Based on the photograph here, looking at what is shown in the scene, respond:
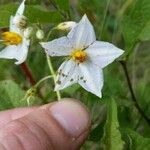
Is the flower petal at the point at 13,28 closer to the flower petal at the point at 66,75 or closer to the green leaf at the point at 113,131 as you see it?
the flower petal at the point at 66,75

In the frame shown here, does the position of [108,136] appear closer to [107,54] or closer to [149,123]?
[107,54]

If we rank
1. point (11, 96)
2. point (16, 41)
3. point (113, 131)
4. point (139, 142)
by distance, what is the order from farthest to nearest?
point (11, 96) → point (16, 41) → point (139, 142) → point (113, 131)

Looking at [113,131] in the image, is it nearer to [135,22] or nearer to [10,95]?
[135,22]

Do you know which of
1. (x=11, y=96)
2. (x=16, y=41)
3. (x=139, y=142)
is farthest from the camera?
(x=11, y=96)

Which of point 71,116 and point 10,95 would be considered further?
point 10,95

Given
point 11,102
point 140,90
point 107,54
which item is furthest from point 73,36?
point 140,90

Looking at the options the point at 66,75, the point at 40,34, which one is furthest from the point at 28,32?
the point at 66,75

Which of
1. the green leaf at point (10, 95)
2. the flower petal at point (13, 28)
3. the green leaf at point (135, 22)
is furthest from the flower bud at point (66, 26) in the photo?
the green leaf at point (10, 95)

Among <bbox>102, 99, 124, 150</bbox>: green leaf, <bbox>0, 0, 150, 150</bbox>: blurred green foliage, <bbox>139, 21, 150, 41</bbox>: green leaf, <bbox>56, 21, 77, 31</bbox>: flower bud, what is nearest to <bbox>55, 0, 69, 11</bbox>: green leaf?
<bbox>0, 0, 150, 150</bbox>: blurred green foliage
